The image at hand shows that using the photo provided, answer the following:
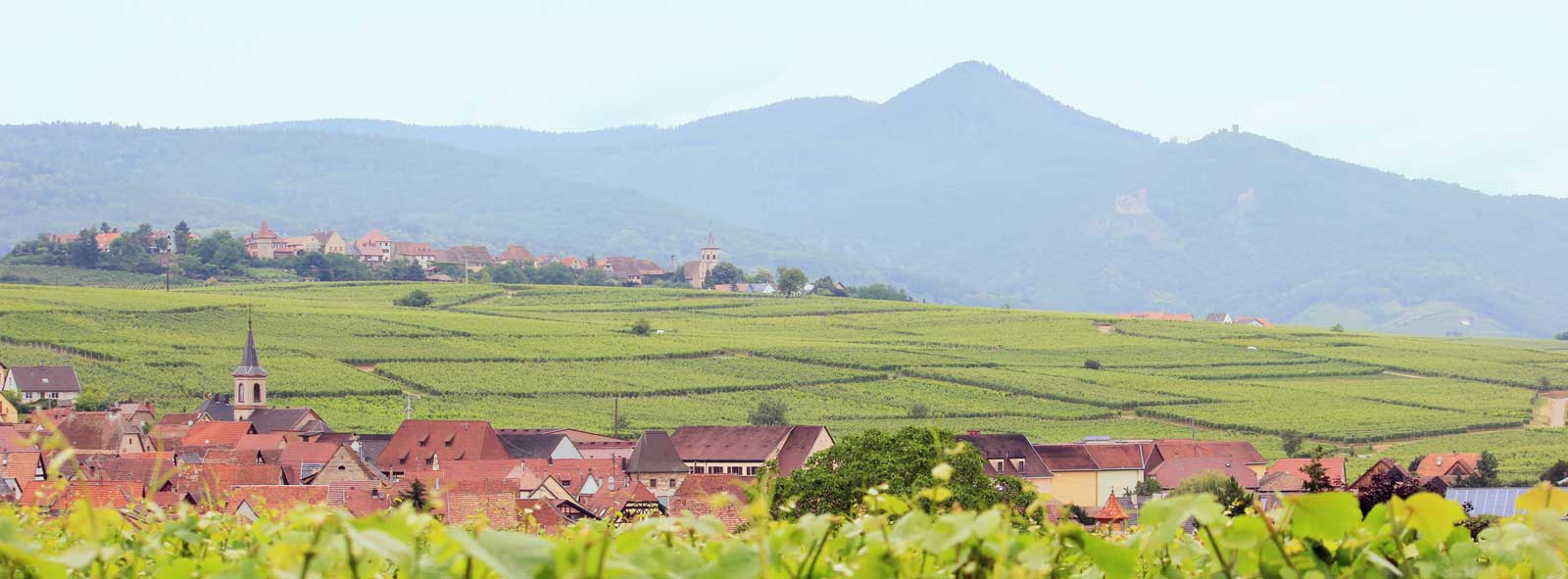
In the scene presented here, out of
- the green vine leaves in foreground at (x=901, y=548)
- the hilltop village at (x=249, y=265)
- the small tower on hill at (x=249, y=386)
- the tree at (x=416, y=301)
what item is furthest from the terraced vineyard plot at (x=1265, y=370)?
the green vine leaves in foreground at (x=901, y=548)

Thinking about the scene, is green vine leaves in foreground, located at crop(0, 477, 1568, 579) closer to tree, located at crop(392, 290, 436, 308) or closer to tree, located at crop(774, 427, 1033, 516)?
tree, located at crop(774, 427, 1033, 516)

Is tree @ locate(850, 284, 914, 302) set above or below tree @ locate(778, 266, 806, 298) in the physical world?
below

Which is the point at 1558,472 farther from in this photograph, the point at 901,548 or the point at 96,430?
the point at 901,548

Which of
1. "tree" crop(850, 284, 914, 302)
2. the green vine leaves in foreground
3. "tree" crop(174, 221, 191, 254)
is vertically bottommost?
"tree" crop(850, 284, 914, 302)

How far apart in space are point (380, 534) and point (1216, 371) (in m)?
113

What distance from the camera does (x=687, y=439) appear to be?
6944cm

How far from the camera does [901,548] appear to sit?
12.6ft

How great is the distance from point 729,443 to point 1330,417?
37.8 metres

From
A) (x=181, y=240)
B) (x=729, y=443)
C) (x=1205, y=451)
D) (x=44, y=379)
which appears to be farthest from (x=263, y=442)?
(x=181, y=240)

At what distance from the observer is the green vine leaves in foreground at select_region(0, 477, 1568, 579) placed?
338 centimetres

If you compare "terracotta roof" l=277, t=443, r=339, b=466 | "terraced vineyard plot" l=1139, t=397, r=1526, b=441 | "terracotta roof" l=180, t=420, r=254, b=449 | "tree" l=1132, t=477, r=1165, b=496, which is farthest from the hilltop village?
"tree" l=1132, t=477, r=1165, b=496

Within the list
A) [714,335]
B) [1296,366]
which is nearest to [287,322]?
[714,335]

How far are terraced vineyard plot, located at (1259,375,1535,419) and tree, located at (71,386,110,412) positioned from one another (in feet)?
221

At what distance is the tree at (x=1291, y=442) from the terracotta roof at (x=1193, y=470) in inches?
376
